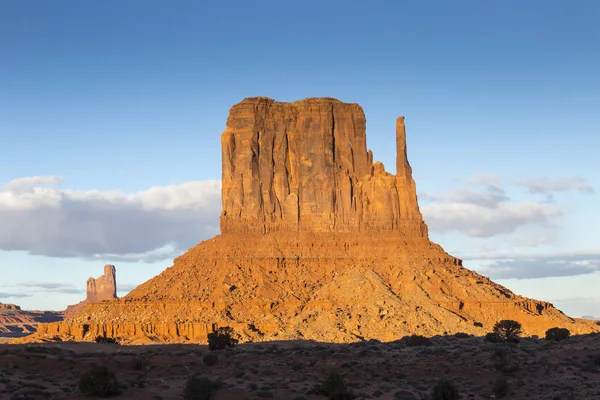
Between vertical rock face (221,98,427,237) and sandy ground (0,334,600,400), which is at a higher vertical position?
vertical rock face (221,98,427,237)

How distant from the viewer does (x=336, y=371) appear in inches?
2344

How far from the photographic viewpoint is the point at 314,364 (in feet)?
210

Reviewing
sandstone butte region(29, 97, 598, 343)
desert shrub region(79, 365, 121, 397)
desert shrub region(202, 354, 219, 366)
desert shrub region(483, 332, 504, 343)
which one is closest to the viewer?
desert shrub region(79, 365, 121, 397)

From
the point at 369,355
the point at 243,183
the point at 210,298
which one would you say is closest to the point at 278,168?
the point at 243,183

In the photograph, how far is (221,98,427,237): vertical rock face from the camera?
136 m

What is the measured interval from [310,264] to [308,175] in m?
15.5

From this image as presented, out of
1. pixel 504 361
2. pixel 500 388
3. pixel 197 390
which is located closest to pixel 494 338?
pixel 504 361

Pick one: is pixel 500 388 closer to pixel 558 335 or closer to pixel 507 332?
pixel 507 332

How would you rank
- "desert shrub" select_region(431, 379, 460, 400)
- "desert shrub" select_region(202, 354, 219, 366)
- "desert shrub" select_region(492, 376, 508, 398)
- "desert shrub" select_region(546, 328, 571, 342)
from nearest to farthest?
"desert shrub" select_region(431, 379, 460, 400) → "desert shrub" select_region(492, 376, 508, 398) → "desert shrub" select_region(202, 354, 219, 366) → "desert shrub" select_region(546, 328, 571, 342)

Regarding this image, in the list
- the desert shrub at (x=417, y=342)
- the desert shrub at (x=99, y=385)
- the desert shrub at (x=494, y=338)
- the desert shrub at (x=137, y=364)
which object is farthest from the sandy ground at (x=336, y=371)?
the desert shrub at (x=417, y=342)

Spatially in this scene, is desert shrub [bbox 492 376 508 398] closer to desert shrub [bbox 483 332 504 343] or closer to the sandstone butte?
desert shrub [bbox 483 332 504 343]

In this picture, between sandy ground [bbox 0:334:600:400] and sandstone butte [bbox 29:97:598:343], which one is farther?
sandstone butte [bbox 29:97:598:343]

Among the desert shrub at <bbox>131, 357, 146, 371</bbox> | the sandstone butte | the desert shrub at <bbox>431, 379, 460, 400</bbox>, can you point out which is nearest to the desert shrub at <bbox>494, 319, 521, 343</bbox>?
the sandstone butte

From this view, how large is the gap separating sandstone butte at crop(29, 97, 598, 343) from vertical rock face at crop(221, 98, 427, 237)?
15cm
